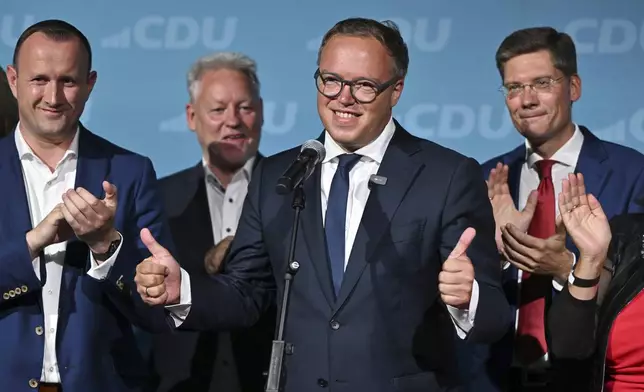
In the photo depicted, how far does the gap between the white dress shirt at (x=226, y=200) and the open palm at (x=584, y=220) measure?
156 centimetres

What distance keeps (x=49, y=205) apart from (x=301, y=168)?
114 cm

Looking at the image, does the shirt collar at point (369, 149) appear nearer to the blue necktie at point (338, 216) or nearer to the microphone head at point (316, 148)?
the blue necktie at point (338, 216)

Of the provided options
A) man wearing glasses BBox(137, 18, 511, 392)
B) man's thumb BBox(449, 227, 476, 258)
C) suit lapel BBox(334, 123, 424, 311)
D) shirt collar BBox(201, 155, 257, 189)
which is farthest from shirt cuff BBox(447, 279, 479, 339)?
shirt collar BBox(201, 155, 257, 189)

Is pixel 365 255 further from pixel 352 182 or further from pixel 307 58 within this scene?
pixel 307 58

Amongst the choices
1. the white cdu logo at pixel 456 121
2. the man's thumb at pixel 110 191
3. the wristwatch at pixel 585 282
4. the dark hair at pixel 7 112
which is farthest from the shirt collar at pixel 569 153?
the dark hair at pixel 7 112

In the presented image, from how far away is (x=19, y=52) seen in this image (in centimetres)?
397

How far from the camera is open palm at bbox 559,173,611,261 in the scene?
350cm

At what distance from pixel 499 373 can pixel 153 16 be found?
2.10 meters

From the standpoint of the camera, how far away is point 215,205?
4.83m

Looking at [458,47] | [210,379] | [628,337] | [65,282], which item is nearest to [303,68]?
[458,47]

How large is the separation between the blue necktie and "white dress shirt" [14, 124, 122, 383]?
72 cm

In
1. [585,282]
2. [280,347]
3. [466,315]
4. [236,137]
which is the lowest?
[280,347]

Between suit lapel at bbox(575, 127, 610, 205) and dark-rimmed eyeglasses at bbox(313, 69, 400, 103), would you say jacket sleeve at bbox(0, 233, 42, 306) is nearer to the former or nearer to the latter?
dark-rimmed eyeglasses at bbox(313, 69, 400, 103)

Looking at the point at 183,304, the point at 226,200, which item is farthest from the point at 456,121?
the point at 183,304
